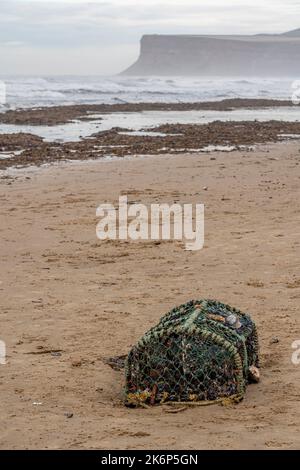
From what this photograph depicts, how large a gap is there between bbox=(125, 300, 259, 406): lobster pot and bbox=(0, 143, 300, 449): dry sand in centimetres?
14

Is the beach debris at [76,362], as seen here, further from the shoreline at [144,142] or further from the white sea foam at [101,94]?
the white sea foam at [101,94]

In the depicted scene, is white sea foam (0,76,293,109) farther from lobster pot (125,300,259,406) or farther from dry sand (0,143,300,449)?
lobster pot (125,300,259,406)

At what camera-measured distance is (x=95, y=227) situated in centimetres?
1019

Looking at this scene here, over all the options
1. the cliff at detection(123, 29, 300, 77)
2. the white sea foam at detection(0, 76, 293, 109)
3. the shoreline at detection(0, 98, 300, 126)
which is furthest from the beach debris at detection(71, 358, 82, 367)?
the cliff at detection(123, 29, 300, 77)

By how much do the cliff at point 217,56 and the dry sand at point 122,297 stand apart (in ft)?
532

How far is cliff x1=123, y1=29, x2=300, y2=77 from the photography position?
17725 cm

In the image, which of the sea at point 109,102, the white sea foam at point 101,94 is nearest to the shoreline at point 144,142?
the sea at point 109,102

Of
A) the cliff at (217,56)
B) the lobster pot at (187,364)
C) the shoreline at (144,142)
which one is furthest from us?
the cliff at (217,56)

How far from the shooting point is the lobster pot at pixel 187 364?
462cm

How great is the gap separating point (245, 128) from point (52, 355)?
20.0 meters

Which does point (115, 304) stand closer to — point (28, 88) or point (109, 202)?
point (109, 202)

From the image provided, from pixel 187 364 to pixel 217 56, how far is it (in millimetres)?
185290

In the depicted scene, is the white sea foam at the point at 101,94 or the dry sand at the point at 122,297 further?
the white sea foam at the point at 101,94

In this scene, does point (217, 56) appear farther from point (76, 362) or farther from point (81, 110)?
point (76, 362)
